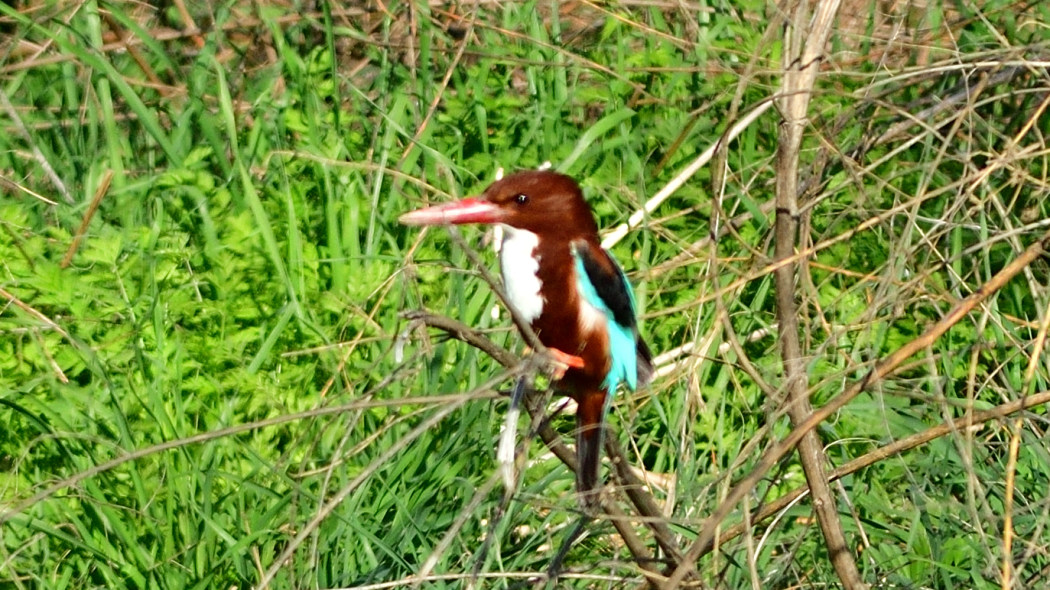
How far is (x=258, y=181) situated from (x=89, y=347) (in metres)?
0.81

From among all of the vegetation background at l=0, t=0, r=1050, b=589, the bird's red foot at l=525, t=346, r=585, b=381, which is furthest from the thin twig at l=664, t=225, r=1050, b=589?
the bird's red foot at l=525, t=346, r=585, b=381

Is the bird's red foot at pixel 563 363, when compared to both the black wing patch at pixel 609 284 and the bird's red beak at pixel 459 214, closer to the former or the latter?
the black wing patch at pixel 609 284

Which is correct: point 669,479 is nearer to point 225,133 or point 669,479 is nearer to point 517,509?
point 517,509

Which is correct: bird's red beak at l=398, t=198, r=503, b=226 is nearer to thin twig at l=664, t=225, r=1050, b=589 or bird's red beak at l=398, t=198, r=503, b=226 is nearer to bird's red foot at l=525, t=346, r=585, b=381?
bird's red foot at l=525, t=346, r=585, b=381

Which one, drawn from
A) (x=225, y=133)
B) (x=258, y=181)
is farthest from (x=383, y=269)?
(x=225, y=133)

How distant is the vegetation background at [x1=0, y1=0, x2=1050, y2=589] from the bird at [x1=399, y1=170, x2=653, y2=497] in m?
0.10

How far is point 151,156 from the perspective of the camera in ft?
12.8

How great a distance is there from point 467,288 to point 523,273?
739 mm

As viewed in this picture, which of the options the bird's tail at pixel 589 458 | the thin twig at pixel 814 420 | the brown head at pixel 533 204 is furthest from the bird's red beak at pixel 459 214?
the thin twig at pixel 814 420

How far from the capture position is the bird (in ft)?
8.29

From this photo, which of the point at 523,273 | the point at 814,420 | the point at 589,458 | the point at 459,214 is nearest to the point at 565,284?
the point at 523,273

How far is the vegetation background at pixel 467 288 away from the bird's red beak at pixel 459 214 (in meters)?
0.06

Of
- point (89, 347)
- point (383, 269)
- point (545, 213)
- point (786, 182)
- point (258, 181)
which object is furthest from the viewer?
point (258, 181)

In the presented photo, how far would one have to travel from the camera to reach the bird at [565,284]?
2527 millimetres
